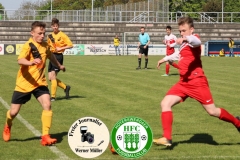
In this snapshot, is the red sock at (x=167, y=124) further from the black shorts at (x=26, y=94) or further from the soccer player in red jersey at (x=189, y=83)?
the black shorts at (x=26, y=94)

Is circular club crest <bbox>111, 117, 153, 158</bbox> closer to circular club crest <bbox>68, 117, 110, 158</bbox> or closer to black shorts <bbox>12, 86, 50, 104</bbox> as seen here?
circular club crest <bbox>68, 117, 110, 158</bbox>

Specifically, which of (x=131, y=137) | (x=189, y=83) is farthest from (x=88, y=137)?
(x=189, y=83)

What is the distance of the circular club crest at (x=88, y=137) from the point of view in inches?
285

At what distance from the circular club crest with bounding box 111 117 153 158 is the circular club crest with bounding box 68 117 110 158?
0.16 meters

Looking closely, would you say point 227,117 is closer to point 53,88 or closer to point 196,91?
point 196,91

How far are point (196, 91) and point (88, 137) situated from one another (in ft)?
6.68

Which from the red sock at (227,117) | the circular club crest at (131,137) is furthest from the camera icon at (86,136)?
the red sock at (227,117)

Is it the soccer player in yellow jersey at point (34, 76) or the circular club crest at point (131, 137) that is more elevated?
the soccer player in yellow jersey at point (34, 76)

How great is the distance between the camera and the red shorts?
8500 millimetres

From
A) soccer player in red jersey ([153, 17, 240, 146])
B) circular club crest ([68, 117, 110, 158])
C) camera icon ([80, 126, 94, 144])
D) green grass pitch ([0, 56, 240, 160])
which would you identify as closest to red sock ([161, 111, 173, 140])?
soccer player in red jersey ([153, 17, 240, 146])

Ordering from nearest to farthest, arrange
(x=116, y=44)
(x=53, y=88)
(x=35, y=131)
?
(x=35, y=131) → (x=53, y=88) → (x=116, y=44)

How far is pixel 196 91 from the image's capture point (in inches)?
335

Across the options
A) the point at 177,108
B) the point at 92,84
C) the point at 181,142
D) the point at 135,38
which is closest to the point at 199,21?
the point at 135,38

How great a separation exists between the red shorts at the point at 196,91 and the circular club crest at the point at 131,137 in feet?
4.75
